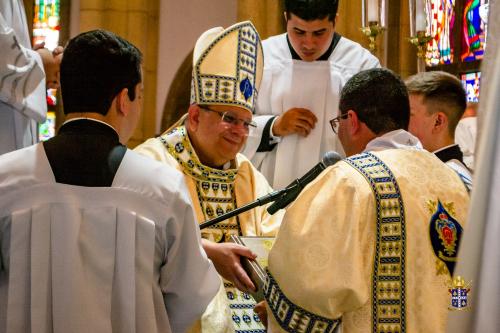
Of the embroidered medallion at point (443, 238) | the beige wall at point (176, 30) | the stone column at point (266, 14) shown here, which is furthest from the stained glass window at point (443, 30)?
the embroidered medallion at point (443, 238)

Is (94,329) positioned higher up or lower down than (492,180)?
lower down

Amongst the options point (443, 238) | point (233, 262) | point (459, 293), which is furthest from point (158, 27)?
point (459, 293)

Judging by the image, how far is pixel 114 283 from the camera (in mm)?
2193

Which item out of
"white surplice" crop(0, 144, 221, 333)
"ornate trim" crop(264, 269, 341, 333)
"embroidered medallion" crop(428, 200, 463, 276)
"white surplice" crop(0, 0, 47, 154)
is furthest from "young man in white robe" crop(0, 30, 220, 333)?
"white surplice" crop(0, 0, 47, 154)

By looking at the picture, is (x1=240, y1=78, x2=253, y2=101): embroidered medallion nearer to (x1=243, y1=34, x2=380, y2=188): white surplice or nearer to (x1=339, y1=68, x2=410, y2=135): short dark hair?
(x1=243, y1=34, x2=380, y2=188): white surplice

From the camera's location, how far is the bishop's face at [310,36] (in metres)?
4.35

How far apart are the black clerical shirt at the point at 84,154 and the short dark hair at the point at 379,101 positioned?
0.84 meters

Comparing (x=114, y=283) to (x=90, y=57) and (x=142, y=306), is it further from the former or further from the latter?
(x=90, y=57)

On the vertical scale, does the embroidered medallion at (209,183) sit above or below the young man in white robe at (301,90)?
below

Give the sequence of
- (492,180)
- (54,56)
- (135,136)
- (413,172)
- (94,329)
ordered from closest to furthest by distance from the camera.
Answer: (492,180) < (94,329) < (413,172) < (54,56) < (135,136)

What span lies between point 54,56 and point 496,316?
8.43ft

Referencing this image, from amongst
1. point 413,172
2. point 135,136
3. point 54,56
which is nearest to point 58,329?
point 413,172

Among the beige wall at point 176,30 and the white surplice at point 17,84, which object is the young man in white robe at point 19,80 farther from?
the beige wall at point 176,30

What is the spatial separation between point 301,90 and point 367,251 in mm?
2134
